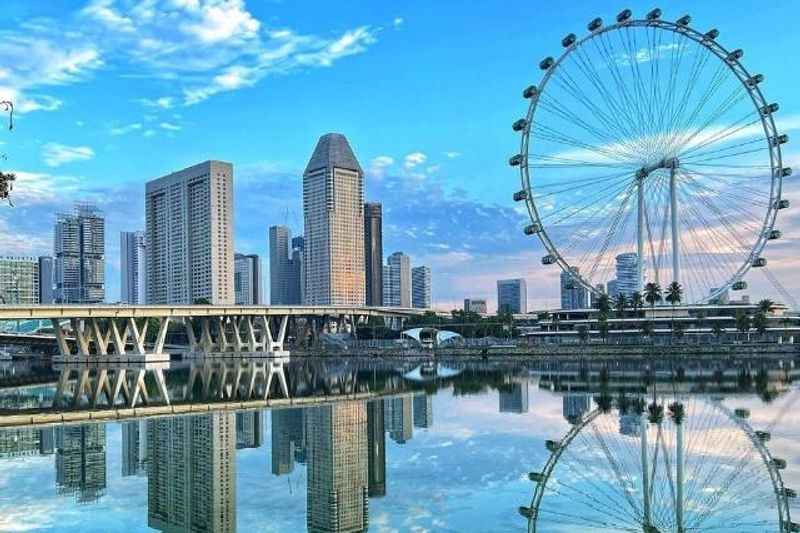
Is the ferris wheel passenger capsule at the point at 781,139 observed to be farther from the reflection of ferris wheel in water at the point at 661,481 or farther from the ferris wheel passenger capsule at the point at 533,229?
the reflection of ferris wheel in water at the point at 661,481

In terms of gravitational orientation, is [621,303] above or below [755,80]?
below

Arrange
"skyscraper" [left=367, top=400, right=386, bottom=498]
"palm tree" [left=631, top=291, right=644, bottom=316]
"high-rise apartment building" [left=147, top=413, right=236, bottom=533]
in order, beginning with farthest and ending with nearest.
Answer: "palm tree" [left=631, top=291, right=644, bottom=316] → "skyscraper" [left=367, top=400, right=386, bottom=498] → "high-rise apartment building" [left=147, top=413, right=236, bottom=533]

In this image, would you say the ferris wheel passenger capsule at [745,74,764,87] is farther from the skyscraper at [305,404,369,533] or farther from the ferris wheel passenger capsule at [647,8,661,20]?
the skyscraper at [305,404,369,533]

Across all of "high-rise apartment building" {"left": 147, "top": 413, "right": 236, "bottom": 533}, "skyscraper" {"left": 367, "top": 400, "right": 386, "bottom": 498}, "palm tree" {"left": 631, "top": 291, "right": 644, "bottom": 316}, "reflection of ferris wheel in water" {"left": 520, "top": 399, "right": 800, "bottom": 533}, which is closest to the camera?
"reflection of ferris wheel in water" {"left": 520, "top": 399, "right": 800, "bottom": 533}

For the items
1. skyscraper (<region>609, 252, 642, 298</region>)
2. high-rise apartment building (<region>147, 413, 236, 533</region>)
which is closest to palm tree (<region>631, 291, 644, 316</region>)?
skyscraper (<region>609, 252, 642, 298</region>)

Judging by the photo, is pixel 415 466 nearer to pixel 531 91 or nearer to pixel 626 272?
pixel 531 91

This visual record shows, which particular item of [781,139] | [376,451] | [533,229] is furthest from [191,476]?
[781,139]

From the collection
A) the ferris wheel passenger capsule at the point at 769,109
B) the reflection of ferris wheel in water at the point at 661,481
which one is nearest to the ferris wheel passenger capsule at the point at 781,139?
the ferris wheel passenger capsule at the point at 769,109
